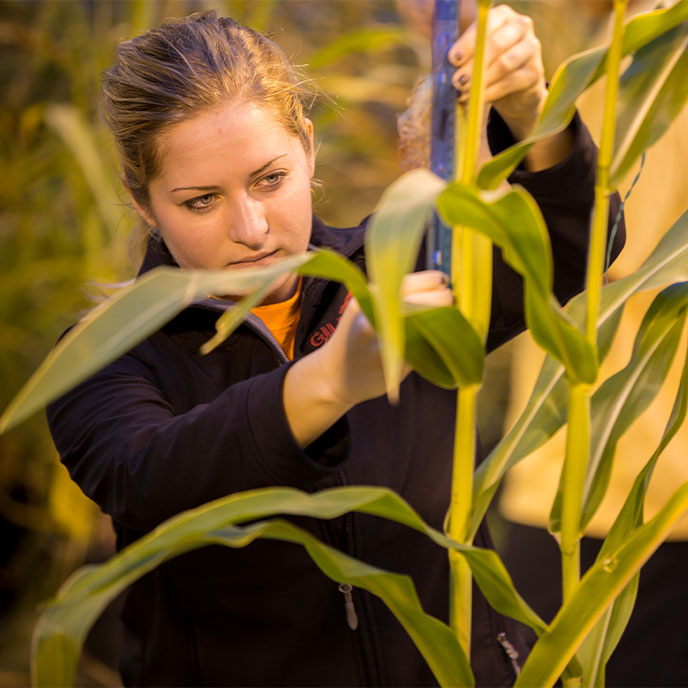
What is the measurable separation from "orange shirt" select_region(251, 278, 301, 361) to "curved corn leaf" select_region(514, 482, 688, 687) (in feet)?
1.15

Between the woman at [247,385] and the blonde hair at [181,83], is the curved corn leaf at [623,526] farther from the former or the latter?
the blonde hair at [181,83]

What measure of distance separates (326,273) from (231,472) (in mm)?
146

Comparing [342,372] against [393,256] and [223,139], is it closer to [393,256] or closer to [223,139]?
[393,256]

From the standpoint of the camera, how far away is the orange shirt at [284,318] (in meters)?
0.73

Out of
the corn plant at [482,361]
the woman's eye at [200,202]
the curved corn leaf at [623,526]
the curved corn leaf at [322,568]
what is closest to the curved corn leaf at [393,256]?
the corn plant at [482,361]

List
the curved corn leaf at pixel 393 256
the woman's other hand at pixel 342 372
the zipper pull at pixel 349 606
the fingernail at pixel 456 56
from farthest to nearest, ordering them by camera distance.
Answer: the zipper pull at pixel 349 606
the fingernail at pixel 456 56
the woman's other hand at pixel 342 372
the curved corn leaf at pixel 393 256

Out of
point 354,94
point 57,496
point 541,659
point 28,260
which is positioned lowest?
point 57,496

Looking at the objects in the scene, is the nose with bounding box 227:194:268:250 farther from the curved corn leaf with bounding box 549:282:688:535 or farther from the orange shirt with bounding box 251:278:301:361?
the curved corn leaf with bounding box 549:282:688:535

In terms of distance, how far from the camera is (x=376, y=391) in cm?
43

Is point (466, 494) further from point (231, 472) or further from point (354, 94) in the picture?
point (354, 94)

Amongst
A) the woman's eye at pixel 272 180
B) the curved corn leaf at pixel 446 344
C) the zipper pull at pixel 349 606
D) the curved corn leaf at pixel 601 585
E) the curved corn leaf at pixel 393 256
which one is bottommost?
the zipper pull at pixel 349 606

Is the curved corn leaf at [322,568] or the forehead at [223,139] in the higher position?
the forehead at [223,139]

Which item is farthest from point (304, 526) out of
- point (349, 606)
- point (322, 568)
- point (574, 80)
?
point (574, 80)

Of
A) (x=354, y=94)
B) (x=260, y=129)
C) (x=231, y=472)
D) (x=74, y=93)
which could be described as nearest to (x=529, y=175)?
(x=260, y=129)
